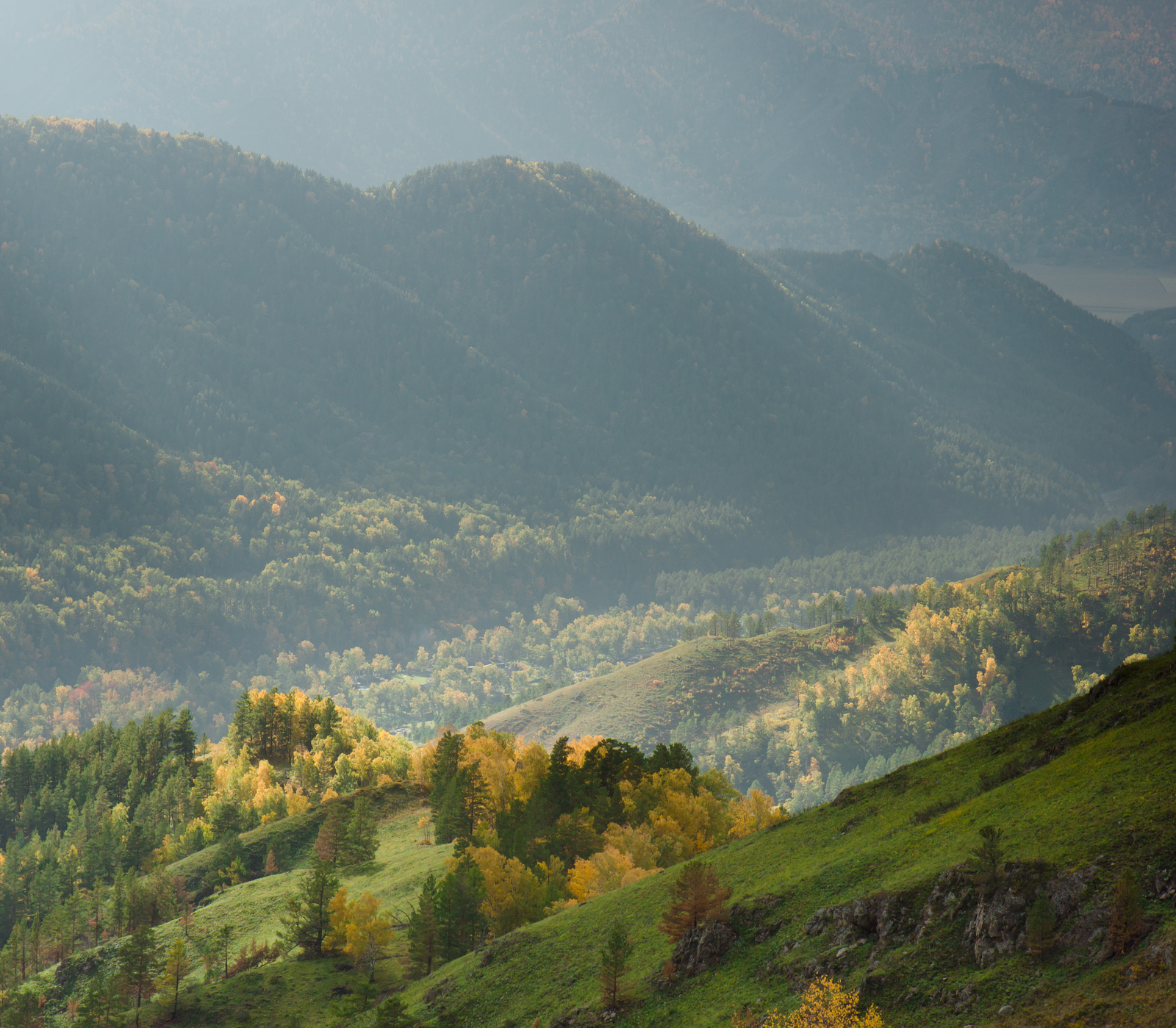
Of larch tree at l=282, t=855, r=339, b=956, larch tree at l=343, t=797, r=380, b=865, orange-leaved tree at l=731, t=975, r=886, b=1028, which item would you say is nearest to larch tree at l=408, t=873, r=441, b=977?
larch tree at l=282, t=855, r=339, b=956

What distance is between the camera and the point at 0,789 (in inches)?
7751

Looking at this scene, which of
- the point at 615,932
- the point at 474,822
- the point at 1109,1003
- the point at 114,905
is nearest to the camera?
the point at 1109,1003

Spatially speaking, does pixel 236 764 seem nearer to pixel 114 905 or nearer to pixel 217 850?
pixel 217 850

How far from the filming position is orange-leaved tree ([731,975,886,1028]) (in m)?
40.6

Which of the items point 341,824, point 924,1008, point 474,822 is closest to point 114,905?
point 341,824

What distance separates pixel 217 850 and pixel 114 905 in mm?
18543

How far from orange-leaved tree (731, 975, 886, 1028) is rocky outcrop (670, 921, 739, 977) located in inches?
331

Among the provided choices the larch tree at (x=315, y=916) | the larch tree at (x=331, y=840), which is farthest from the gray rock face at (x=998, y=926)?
the larch tree at (x=331, y=840)

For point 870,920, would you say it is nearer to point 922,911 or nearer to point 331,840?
point 922,911

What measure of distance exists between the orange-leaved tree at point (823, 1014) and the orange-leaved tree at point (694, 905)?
10923 mm

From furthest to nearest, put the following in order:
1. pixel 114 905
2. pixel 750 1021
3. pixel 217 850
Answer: pixel 217 850 → pixel 114 905 → pixel 750 1021

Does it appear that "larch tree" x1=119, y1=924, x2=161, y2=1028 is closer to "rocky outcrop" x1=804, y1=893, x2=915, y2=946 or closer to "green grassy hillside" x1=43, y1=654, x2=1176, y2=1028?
"green grassy hillside" x1=43, y1=654, x2=1176, y2=1028

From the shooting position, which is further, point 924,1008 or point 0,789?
point 0,789

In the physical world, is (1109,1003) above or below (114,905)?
above
